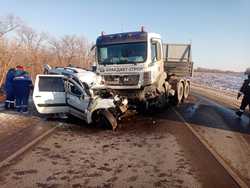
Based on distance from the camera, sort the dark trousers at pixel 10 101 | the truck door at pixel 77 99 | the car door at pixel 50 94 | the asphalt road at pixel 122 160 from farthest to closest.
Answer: the dark trousers at pixel 10 101
the car door at pixel 50 94
the truck door at pixel 77 99
the asphalt road at pixel 122 160

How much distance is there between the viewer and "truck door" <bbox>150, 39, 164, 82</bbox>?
1077 centimetres

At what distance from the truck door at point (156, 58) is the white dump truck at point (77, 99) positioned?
6.99ft

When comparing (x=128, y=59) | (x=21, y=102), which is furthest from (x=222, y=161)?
(x=21, y=102)

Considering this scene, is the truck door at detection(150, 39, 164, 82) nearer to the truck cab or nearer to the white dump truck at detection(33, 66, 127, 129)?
the truck cab

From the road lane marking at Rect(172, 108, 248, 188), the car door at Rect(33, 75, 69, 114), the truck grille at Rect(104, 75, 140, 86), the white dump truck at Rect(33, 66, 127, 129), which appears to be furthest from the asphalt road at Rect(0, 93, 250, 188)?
the truck grille at Rect(104, 75, 140, 86)

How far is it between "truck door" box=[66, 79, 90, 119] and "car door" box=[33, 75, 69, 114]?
227 millimetres

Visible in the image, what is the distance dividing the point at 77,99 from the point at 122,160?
401 centimetres

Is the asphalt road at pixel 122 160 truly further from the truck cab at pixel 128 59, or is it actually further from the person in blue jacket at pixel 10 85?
the person in blue jacket at pixel 10 85

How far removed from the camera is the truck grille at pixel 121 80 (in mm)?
10398

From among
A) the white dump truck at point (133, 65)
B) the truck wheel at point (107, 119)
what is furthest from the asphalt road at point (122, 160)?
the white dump truck at point (133, 65)

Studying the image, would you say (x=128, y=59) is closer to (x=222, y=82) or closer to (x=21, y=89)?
(x=21, y=89)

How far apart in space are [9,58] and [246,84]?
83.1ft

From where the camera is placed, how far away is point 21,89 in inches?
435

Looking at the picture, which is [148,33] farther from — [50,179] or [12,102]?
[50,179]
